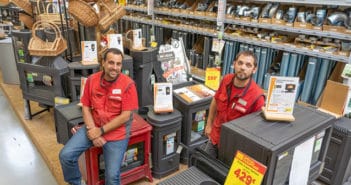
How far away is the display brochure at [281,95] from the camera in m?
1.18

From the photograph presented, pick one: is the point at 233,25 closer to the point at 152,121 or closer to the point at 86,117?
the point at 152,121

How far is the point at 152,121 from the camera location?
7.05ft

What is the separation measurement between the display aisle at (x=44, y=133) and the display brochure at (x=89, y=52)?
0.89 metres

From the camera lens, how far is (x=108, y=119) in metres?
1.96

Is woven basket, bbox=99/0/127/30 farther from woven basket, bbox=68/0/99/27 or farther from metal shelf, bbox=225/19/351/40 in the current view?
metal shelf, bbox=225/19/351/40

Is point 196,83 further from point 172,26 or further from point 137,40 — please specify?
point 172,26

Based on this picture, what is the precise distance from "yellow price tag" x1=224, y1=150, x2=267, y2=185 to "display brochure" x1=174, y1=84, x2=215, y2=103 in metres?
1.38

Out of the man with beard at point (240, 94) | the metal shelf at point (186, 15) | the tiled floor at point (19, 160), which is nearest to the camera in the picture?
the man with beard at point (240, 94)

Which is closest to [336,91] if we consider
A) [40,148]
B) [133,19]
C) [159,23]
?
[40,148]

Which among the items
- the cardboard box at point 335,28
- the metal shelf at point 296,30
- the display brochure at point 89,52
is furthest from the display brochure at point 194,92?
the cardboard box at point 335,28

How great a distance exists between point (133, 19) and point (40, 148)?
11.0 ft

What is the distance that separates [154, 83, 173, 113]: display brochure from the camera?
213cm

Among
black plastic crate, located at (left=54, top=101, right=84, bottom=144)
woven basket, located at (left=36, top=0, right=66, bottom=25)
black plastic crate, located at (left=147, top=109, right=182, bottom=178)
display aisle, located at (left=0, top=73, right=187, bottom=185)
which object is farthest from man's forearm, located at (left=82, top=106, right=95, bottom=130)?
woven basket, located at (left=36, top=0, right=66, bottom=25)

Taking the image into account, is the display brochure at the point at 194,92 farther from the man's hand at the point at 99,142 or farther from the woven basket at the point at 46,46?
the woven basket at the point at 46,46
